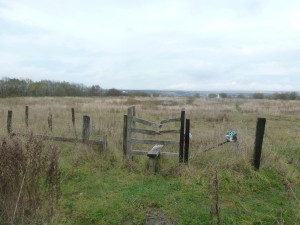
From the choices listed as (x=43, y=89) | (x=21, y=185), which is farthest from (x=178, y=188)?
(x=43, y=89)

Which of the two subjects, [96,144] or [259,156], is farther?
[96,144]

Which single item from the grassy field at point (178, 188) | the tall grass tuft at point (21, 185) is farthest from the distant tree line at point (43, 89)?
the tall grass tuft at point (21, 185)

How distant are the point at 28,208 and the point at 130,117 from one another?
12.8 feet

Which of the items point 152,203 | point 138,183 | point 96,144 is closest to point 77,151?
point 96,144

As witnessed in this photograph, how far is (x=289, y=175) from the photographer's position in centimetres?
673

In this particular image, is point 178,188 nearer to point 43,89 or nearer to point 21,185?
point 21,185

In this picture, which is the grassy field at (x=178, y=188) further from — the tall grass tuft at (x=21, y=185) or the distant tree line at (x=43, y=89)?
the distant tree line at (x=43, y=89)

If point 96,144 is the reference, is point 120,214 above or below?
below

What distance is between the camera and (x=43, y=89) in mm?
72688

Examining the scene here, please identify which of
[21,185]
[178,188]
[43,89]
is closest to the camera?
[21,185]

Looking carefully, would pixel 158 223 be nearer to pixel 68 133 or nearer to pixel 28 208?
pixel 28 208

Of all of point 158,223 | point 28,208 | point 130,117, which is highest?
point 130,117

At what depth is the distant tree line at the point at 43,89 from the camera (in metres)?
58.9

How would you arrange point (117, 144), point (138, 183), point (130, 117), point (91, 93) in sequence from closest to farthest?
point (138, 183)
point (130, 117)
point (117, 144)
point (91, 93)
